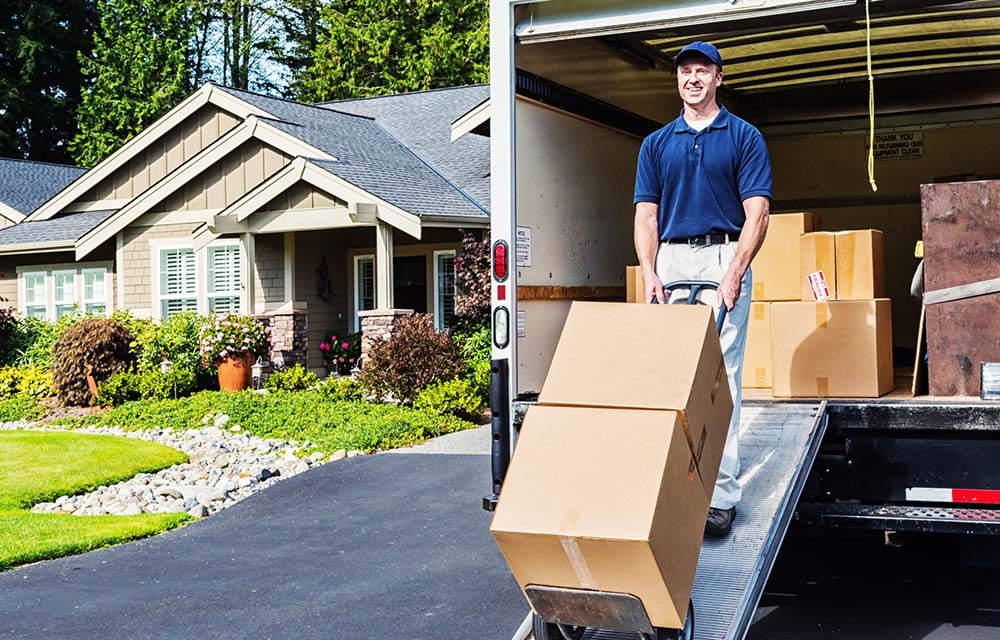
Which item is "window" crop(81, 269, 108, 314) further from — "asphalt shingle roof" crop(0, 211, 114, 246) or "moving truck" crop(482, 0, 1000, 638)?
"moving truck" crop(482, 0, 1000, 638)

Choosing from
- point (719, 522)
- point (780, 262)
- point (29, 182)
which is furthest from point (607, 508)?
point (29, 182)

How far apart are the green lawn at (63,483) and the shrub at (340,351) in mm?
5508

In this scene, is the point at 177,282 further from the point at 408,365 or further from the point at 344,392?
the point at 408,365

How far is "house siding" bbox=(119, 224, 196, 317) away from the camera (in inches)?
784

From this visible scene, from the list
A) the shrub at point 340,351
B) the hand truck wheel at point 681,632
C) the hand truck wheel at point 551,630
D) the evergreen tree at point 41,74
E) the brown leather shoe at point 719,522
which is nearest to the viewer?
the hand truck wheel at point 681,632

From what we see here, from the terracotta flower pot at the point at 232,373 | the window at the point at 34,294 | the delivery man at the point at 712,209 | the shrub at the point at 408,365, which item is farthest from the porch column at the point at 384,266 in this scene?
the delivery man at the point at 712,209

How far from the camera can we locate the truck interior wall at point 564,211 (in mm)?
5730

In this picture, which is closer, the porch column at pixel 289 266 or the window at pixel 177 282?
the porch column at pixel 289 266

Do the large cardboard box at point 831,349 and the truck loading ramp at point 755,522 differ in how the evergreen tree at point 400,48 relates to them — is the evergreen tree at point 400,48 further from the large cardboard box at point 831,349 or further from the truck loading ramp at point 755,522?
the truck loading ramp at point 755,522

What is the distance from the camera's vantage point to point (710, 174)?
4.80 meters

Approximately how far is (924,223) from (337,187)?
40.0ft

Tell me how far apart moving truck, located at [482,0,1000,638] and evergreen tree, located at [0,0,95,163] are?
34436mm

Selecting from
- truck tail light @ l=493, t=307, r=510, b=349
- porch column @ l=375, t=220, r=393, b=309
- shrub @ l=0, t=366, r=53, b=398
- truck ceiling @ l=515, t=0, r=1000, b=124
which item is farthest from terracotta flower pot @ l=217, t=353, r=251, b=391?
truck tail light @ l=493, t=307, r=510, b=349

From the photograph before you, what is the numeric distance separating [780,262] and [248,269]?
42.9ft
